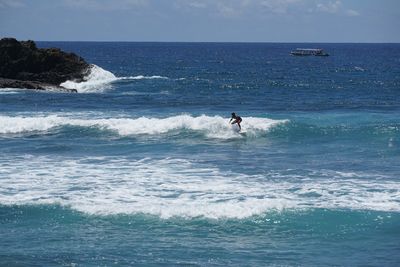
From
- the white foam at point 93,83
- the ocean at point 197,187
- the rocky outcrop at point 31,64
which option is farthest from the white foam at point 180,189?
the rocky outcrop at point 31,64

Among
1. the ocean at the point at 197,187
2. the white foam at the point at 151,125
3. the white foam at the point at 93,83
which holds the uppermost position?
the white foam at the point at 93,83

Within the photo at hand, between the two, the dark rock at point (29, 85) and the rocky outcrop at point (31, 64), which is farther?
the rocky outcrop at point (31, 64)

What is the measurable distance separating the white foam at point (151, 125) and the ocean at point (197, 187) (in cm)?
7

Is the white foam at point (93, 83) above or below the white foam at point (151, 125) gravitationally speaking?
above

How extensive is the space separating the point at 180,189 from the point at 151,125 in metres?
14.8

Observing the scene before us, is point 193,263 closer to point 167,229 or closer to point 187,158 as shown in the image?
point 167,229

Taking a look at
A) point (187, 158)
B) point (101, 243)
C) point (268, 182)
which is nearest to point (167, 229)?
point (101, 243)

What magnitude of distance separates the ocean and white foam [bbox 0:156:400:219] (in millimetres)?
47

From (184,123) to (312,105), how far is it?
53.7 ft

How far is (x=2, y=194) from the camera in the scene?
22719 mm

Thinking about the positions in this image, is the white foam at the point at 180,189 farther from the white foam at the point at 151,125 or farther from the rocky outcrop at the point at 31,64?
the rocky outcrop at the point at 31,64

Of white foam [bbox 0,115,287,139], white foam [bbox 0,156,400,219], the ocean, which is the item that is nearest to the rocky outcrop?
the ocean

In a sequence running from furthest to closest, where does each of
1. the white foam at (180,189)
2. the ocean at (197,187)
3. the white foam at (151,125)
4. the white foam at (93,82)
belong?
the white foam at (93,82) < the white foam at (151,125) < the white foam at (180,189) < the ocean at (197,187)

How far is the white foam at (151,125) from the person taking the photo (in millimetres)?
36750
